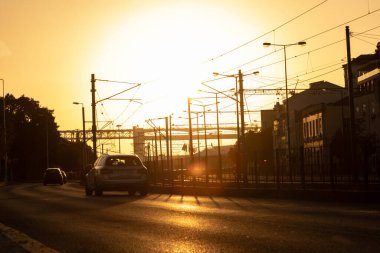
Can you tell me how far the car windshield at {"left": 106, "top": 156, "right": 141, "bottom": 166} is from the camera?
33.2 meters

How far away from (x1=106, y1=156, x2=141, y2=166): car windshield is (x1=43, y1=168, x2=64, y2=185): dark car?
38723 millimetres

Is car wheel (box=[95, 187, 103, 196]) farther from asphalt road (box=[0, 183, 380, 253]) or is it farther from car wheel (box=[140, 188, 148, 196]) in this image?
asphalt road (box=[0, 183, 380, 253])

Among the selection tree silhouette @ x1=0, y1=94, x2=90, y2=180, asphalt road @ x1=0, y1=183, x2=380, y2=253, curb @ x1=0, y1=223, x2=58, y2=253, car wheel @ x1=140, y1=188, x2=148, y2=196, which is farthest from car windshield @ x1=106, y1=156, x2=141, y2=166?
tree silhouette @ x1=0, y1=94, x2=90, y2=180

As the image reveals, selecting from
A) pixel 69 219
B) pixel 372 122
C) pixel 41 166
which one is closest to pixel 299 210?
pixel 69 219

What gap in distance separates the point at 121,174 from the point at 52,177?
39.7 m

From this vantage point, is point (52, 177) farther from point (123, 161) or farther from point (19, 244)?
point (19, 244)

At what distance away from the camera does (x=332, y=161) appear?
91.4 ft

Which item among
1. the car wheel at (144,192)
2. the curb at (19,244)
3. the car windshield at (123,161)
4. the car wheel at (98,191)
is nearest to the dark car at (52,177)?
the car wheel at (98,191)

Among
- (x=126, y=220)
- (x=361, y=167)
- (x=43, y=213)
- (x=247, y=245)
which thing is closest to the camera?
(x=247, y=245)

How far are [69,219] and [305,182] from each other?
1249 cm

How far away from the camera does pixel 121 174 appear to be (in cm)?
3291

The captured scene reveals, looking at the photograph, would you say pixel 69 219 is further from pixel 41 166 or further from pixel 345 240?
pixel 41 166

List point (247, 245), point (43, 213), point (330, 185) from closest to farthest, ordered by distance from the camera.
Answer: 1. point (247, 245)
2. point (43, 213)
3. point (330, 185)

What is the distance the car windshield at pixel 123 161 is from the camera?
33250 mm
